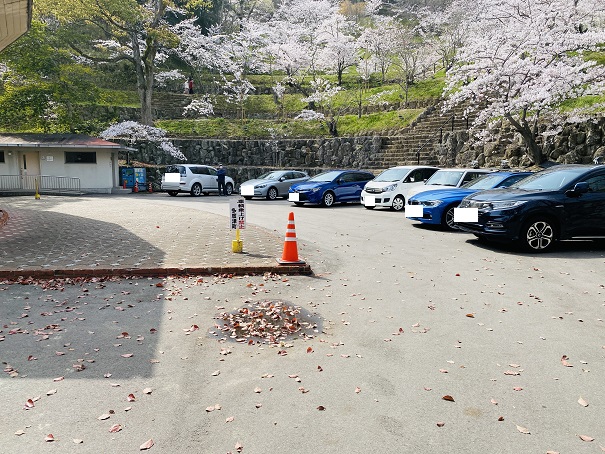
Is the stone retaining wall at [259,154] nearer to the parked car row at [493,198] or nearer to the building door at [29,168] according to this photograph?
the building door at [29,168]

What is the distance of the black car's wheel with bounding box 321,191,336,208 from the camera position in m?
19.2

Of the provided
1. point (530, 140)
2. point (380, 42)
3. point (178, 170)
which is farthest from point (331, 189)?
point (380, 42)

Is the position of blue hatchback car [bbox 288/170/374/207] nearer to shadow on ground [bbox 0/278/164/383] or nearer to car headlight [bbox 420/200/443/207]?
car headlight [bbox 420/200/443/207]

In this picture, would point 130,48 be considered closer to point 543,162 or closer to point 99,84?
point 99,84

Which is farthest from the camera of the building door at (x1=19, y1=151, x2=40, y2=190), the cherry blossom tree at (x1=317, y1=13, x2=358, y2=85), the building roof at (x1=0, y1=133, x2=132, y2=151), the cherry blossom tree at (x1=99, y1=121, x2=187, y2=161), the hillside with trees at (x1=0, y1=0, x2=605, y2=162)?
the cherry blossom tree at (x1=317, y1=13, x2=358, y2=85)

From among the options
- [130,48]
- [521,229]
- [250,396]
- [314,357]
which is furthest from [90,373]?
[130,48]

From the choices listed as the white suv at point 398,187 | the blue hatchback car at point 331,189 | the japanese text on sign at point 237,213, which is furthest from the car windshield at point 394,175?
the japanese text on sign at point 237,213

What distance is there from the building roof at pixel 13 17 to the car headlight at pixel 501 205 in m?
9.75

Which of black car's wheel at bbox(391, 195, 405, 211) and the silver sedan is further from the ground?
the silver sedan

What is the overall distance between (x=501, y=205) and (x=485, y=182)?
134 inches

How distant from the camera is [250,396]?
142 inches

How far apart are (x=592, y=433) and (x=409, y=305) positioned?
2.98 meters

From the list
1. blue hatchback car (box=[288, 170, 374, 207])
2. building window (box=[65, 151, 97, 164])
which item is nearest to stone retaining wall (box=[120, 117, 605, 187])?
building window (box=[65, 151, 97, 164])

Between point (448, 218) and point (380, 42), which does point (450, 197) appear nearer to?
point (448, 218)
